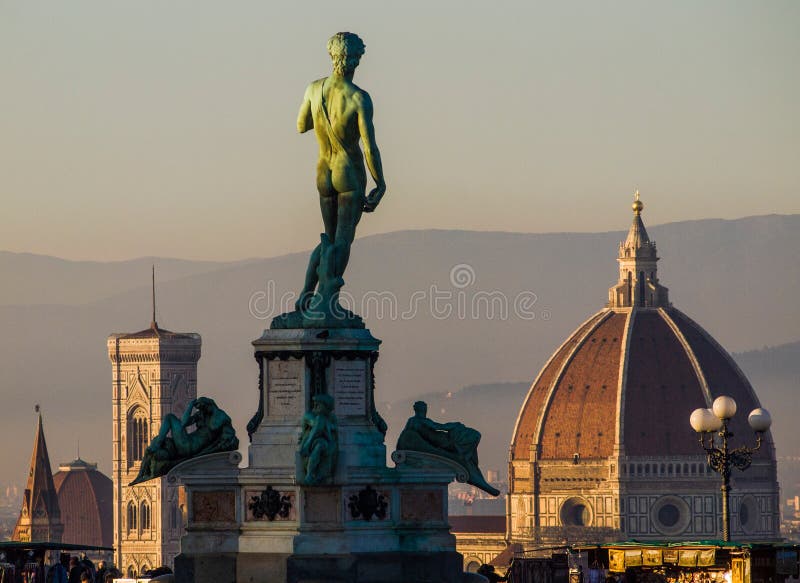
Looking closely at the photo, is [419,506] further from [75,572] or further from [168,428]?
[75,572]

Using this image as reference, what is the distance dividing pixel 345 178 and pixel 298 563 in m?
5.05

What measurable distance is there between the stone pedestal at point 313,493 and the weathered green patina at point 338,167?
62 cm

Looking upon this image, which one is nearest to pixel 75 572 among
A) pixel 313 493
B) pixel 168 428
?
pixel 168 428

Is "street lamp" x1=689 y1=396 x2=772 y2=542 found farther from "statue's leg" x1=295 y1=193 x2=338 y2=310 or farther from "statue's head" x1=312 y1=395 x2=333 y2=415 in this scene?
"statue's head" x1=312 y1=395 x2=333 y2=415

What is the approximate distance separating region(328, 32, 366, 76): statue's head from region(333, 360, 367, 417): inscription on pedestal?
3.74 meters

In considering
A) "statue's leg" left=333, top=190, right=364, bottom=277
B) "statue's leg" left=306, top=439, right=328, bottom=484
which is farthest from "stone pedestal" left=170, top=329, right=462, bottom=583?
"statue's leg" left=333, top=190, right=364, bottom=277

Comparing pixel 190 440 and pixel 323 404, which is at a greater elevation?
pixel 323 404

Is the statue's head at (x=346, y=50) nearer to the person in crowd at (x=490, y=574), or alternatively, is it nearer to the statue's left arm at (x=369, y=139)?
the statue's left arm at (x=369, y=139)

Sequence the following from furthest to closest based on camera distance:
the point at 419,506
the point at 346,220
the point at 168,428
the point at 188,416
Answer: the point at 346,220, the point at 168,428, the point at 188,416, the point at 419,506

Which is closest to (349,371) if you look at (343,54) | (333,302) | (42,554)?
(333,302)

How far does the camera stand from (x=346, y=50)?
1465 inches

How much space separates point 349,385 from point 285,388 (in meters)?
0.79

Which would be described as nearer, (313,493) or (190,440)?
(313,493)

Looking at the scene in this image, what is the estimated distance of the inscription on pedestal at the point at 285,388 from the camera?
120ft
